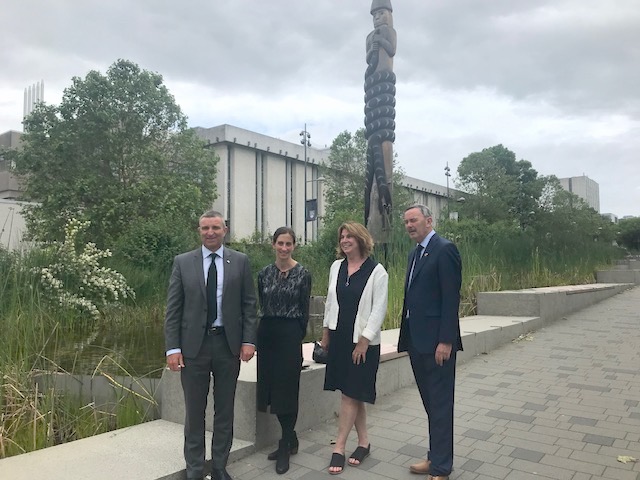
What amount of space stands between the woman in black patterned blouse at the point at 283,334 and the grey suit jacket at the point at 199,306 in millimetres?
229

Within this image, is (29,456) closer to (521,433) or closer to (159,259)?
(521,433)

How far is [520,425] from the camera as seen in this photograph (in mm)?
4230

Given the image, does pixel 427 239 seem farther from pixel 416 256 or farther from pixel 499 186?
pixel 499 186

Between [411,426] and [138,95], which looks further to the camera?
[138,95]

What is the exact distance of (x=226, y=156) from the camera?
1639 inches

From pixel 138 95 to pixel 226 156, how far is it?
2328 cm

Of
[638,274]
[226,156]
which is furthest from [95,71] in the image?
[226,156]

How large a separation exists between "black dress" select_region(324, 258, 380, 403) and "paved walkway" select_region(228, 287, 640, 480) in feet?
1.72

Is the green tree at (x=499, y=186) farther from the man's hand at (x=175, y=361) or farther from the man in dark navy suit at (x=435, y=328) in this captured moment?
the man's hand at (x=175, y=361)

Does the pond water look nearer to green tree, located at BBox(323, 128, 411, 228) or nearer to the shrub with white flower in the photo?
the shrub with white flower

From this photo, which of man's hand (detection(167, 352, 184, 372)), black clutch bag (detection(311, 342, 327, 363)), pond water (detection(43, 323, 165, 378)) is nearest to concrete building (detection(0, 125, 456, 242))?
pond water (detection(43, 323, 165, 378))

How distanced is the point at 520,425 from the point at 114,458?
3.06 metres

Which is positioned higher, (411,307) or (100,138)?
(100,138)

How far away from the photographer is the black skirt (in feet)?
11.3
